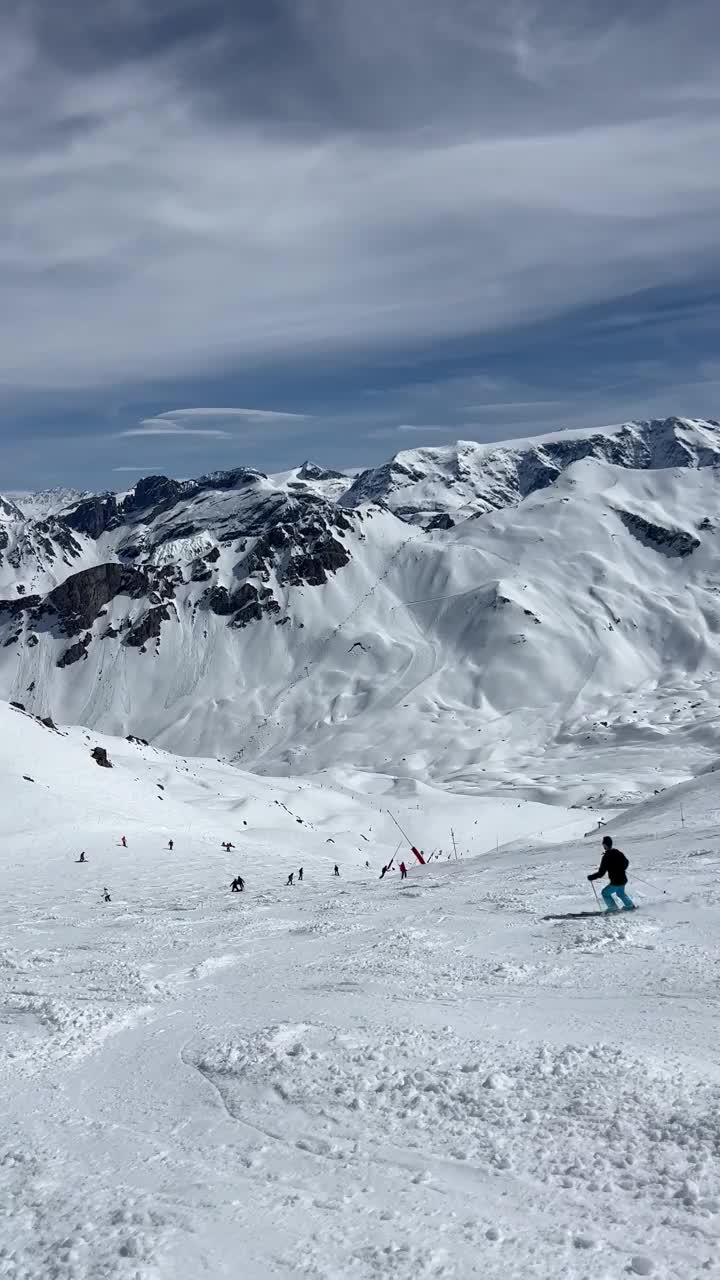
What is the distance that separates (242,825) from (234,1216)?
5843 cm

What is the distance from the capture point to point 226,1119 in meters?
7.89

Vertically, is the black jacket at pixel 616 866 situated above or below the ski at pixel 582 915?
above

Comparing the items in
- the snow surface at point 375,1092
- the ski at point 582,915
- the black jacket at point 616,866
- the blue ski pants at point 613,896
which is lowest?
the ski at point 582,915

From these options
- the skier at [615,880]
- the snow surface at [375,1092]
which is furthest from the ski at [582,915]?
the snow surface at [375,1092]

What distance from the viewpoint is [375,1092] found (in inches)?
317

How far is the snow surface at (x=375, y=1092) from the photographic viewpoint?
19.0ft

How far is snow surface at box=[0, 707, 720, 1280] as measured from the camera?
5781mm

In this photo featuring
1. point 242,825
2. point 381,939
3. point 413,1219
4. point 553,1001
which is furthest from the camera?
point 242,825

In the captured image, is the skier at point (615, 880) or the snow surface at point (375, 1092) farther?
the skier at point (615, 880)

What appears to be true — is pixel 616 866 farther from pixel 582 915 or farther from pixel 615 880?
pixel 582 915

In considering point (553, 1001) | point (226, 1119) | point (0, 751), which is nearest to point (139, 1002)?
point (226, 1119)

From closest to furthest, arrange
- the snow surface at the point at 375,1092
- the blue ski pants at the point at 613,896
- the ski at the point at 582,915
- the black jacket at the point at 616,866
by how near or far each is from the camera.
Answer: the snow surface at the point at 375,1092
the ski at the point at 582,915
the blue ski pants at the point at 613,896
the black jacket at the point at 616,866

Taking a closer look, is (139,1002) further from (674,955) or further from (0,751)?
(0,751)

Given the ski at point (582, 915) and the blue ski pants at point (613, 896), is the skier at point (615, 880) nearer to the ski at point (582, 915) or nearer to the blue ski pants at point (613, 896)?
the blue ski pants at point (613, 896)
